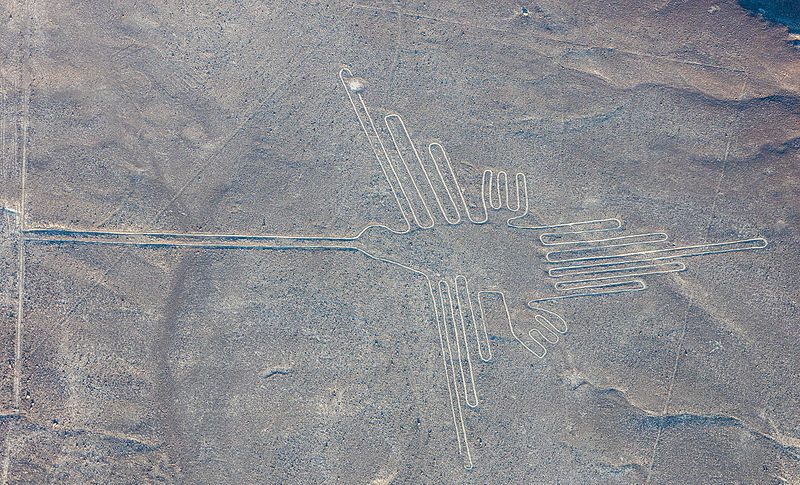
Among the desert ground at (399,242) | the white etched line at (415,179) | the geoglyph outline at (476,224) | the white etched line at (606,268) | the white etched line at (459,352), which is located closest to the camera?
the desert ground at (399,242)

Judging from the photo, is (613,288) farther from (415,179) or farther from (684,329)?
(415,179)

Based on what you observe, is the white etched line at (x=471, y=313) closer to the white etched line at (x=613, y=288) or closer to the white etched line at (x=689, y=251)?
the white etched line at (x=613, y=288)

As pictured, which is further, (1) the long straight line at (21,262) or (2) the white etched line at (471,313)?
(2) the white etched line at (471,313)

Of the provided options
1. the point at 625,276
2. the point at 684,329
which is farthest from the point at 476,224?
the point at 684,329

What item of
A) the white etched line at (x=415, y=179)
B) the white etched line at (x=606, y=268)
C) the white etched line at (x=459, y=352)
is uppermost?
the white etched line at (x=415, y=179)

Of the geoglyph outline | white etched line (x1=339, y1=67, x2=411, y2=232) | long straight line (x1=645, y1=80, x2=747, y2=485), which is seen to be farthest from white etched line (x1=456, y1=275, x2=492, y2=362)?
long straight line (x1=645, y1=80, x2=747, y2=485)

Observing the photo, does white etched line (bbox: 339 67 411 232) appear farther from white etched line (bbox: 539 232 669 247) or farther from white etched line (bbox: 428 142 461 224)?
white etched line (bbox: 539 232 669 247)

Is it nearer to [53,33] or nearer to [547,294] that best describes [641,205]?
[547,294]

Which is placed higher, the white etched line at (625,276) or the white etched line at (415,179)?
the white etched line at (415,179)

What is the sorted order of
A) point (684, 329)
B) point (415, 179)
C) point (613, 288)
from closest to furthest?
1. point (684, 329)
2. point (613, 288)
3. point (415, 179)

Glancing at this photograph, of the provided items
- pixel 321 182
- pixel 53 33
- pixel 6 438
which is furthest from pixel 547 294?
pixel 53 33

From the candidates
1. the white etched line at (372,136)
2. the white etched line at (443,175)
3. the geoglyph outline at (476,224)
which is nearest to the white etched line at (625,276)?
the geoglyph outline at (476,224)
